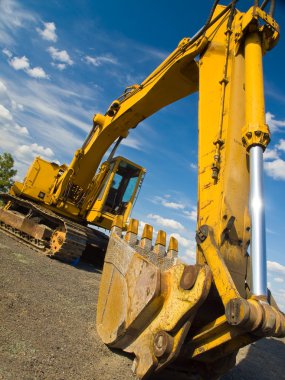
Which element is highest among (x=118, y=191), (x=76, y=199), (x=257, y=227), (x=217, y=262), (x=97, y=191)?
(x=118, y=191)

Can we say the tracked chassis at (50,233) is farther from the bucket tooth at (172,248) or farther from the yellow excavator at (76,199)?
the bucket tooth at (172,248)

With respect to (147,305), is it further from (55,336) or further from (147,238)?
(147,238)

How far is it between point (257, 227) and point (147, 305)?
1.21 m

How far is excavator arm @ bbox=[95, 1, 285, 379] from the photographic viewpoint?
261 centimetres

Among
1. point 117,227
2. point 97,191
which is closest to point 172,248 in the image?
point 117,227

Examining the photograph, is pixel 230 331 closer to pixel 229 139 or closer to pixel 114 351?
pixel 114 351

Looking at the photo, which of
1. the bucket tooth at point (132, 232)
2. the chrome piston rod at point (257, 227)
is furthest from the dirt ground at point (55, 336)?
the chrome piston rod at point (257, 227)

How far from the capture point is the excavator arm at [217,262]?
2611mm

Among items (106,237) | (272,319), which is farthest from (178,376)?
(106,237)

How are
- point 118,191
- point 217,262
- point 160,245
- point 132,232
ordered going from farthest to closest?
point 118,191
point 160,245
point 132,232
point 217,262

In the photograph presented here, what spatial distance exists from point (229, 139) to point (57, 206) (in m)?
6.91

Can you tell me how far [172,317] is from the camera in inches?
108

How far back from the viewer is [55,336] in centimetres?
359

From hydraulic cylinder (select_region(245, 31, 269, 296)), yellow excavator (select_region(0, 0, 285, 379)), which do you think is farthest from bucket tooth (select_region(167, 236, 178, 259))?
hydraulic cylinder (select_region(245, 31, 269, 296))
